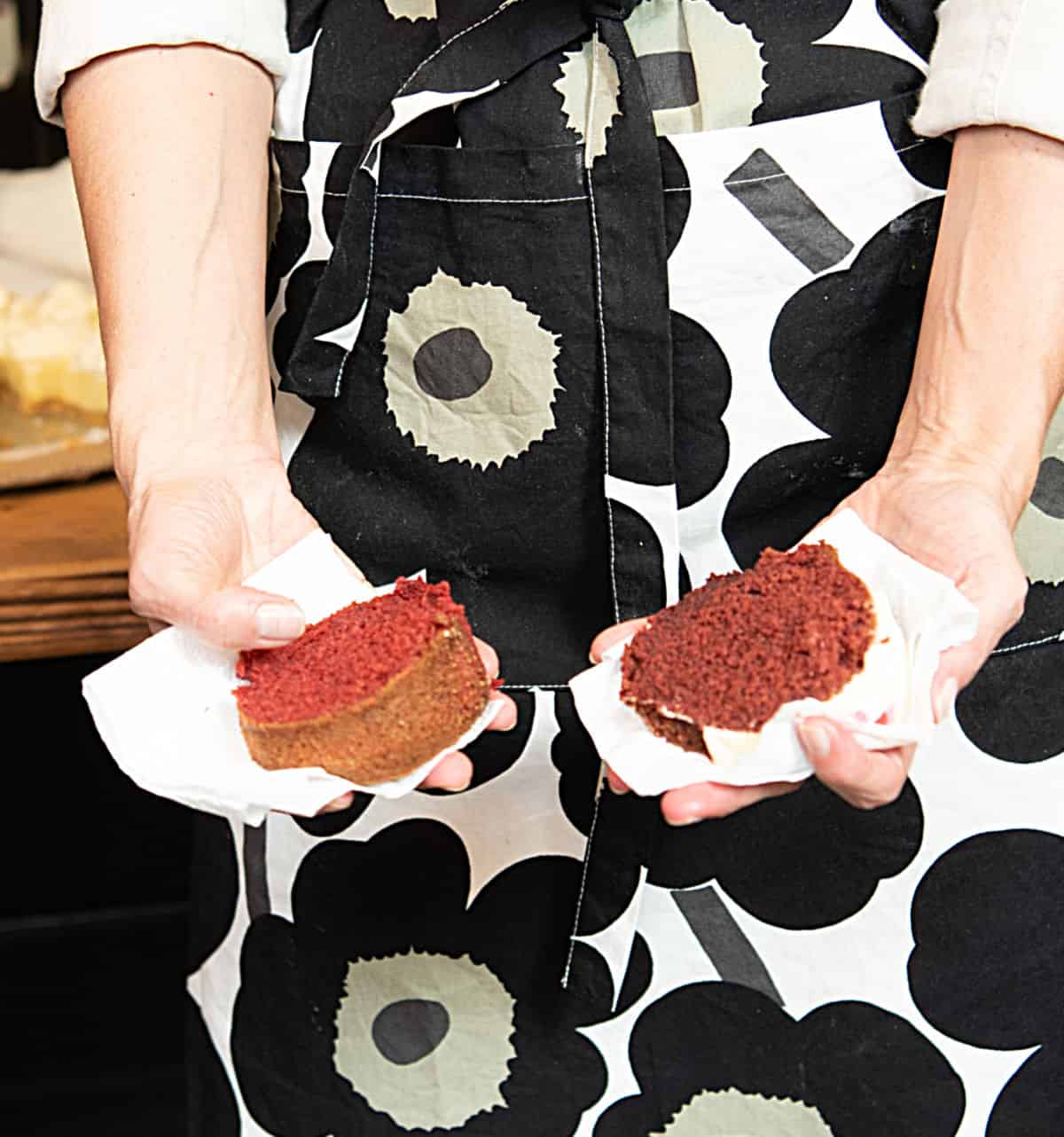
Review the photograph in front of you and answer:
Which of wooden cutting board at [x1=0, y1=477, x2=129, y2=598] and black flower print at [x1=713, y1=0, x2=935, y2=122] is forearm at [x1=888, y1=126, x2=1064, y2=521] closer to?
black flower print at [x1=713, y1=0, x2=935, y2=122]

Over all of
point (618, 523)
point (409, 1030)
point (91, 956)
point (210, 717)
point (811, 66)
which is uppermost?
point (811, 66)

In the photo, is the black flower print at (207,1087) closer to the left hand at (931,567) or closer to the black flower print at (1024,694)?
the left hand at (931,567)

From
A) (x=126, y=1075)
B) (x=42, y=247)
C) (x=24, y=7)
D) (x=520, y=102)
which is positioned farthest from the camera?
(x=24, y=7)

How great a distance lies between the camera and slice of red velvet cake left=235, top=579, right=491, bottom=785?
2.55ft

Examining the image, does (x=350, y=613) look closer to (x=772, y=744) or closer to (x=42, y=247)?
(x=772, y=744)

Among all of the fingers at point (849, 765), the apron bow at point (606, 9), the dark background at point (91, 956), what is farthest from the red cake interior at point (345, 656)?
the dark background at point (91, 956)

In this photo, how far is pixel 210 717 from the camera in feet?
2.70

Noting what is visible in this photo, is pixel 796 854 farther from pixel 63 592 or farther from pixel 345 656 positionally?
pixel 63 592

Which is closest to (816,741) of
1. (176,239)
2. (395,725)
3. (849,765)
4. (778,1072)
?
(849,765)

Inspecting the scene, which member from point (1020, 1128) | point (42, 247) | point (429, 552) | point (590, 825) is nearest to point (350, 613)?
point (429, 552)

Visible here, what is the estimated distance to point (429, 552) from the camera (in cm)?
90

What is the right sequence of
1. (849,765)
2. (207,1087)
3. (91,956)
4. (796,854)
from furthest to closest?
(91,956) < (207,1087) < (796,854) < (849,765)

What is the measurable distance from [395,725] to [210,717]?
0.12 m

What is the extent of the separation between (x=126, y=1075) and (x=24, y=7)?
134 centimetres
